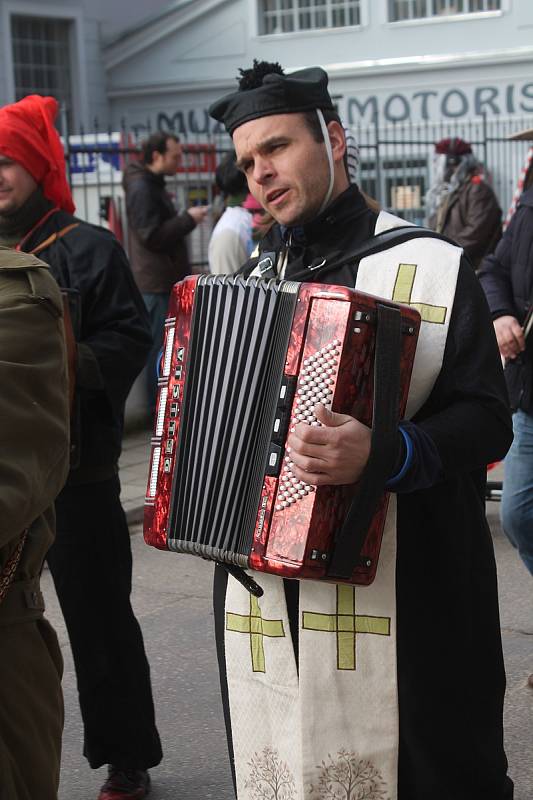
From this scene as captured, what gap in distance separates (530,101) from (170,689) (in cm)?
1594

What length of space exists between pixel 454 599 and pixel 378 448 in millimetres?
385

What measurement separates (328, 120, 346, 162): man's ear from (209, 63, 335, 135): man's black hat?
40 millimetres

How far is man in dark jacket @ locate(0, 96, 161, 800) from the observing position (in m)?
3.63

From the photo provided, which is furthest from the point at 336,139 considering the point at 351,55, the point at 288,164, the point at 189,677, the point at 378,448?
the point at 351,55

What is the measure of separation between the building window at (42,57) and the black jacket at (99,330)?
61.7ft

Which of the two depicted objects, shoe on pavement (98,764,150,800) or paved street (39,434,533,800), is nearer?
shoe on pavement (98,764,150,800)

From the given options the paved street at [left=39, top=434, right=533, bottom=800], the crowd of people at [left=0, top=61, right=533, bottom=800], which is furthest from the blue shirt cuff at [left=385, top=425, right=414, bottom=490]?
the paved street at [left=39, top=434, right=533, bottom=800]

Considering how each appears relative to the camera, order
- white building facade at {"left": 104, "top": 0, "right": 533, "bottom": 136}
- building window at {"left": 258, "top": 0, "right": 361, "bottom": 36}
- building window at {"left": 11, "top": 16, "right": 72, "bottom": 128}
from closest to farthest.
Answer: white building facade at {"left": 104, "top": 0, "right": 533, "bottom": 136} < building window at {"left": 258, "top": 0, "right": 361, "bottom": 36} < building window at {"left": 11, "top": 16, "right": 72, "bottom": 128}

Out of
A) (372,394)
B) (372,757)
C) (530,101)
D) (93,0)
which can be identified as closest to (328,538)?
(372,394)

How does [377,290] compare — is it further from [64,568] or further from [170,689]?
[170,689]

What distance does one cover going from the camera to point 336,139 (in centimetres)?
264

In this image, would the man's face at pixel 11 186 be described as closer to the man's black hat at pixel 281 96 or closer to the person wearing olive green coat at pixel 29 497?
the man's black hat at pixel 281 96

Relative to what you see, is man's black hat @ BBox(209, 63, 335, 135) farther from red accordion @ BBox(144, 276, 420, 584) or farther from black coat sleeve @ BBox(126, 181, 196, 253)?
black coat sleeve @ BBox(126, 181, 196, 253)

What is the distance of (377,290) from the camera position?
8.20 ft
